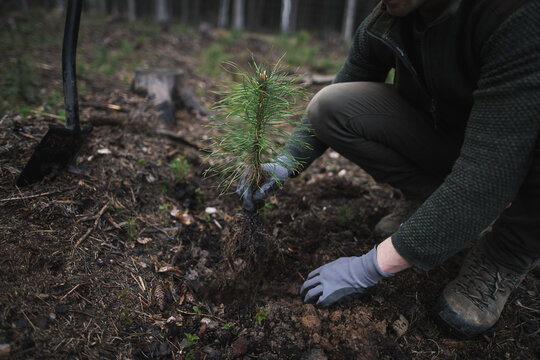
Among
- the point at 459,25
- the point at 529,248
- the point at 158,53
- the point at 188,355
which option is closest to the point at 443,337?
the point at 529,248

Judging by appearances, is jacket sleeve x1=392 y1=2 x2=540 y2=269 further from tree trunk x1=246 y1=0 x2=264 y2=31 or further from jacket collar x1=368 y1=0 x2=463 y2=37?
tree trunk x1=246 y1=0 x2=264 y2=31

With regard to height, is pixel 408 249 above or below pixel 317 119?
below

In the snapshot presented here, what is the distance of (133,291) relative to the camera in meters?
1.49

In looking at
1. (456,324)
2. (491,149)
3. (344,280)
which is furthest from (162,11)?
(456,324)

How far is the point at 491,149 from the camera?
3.63 ft

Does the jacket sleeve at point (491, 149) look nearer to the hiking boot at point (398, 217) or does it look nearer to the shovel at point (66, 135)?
the hiking boot at point (398, 217)

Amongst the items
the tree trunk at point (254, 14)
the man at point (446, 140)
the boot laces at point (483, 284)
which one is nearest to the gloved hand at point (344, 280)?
the man at point (446, 140)

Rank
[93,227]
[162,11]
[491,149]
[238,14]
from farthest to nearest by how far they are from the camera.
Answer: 1. [238,14]
2. [162,11]
3. [93,227]
4. [491,149]

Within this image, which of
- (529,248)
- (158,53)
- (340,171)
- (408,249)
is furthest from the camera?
(158,53)

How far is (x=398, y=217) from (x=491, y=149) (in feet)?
3.09

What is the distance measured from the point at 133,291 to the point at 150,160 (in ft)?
3.31

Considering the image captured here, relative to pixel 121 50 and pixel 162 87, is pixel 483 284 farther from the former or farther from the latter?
pixel 121 50

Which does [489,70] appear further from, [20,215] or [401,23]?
[20,215]

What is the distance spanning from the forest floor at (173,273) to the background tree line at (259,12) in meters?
8.46
